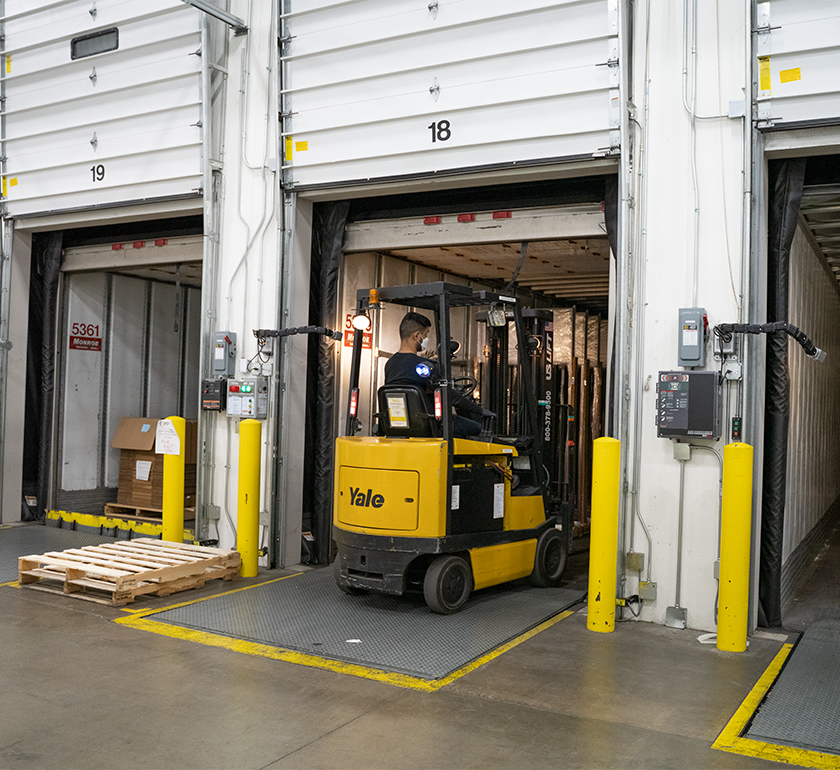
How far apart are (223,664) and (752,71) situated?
5299mm

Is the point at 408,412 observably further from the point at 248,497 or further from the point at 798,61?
the point at 798,61

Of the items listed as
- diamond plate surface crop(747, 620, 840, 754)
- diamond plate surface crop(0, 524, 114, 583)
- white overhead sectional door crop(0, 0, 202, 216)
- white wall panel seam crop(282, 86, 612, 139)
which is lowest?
diamond plate surface crop(747, 620, 840, 754)

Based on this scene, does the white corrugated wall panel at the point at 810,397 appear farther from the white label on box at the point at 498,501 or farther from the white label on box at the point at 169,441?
the white label on box at the point at 169,441

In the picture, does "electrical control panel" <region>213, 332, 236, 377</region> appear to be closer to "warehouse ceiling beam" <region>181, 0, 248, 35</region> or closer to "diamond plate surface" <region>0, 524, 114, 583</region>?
"diamond plate surface" <region>0, 524, 114, 583</region>

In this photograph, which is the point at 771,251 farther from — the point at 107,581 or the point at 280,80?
the point at 107,581

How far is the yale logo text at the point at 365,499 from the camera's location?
249 inches

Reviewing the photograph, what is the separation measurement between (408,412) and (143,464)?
5.13 meters

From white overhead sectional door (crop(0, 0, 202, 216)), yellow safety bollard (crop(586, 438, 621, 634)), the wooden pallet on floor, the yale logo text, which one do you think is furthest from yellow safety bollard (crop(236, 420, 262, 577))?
yellow safety bollard (crop(586, 438, 621, 634))

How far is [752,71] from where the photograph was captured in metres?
5.89

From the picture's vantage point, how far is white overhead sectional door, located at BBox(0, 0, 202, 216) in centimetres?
843

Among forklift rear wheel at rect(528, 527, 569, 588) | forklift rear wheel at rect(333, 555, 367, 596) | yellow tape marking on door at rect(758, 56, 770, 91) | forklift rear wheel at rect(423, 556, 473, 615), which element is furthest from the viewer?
forklift rear wheel at rect(528, 527, 569, 588)

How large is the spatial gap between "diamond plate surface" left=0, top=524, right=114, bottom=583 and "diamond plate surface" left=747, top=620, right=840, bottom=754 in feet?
21.0

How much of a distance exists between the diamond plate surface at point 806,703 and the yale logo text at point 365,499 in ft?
9.54

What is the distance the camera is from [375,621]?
6070mm
